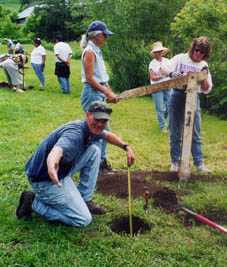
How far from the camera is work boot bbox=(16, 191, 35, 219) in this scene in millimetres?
5332

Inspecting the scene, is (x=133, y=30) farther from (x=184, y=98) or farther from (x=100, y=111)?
(x=100, y=111)

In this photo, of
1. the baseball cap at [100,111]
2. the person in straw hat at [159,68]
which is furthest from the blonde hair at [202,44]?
the person in straw hat at [159,68]

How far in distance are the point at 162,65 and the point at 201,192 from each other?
4.20 meters

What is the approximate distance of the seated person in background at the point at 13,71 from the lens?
15.8m

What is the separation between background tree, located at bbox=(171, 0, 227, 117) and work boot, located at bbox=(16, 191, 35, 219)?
8526mm

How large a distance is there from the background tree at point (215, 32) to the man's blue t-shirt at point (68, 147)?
27.8 ft

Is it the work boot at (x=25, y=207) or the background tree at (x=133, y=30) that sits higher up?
the background tree at (x=133, y=30)

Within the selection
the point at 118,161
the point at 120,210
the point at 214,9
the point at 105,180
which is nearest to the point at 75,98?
the point at 214,9

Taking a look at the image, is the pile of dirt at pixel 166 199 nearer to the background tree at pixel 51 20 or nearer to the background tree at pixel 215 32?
the background tree at pixel 215 32

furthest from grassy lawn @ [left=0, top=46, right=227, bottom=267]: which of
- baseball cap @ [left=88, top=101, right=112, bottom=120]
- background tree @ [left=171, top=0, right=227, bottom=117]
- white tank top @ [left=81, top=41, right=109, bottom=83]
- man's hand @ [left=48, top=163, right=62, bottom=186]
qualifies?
background tree @ [left=171, top=0, right=227, bottom=117]

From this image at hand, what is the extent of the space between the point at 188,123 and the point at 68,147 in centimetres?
234

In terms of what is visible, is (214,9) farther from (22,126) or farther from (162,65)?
(22,126)

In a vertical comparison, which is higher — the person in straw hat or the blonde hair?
the blonde hair

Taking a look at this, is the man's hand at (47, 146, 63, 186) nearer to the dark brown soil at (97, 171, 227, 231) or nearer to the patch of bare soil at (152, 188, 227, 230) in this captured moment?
the dark brown soil at (97, 171, 227, 231)
